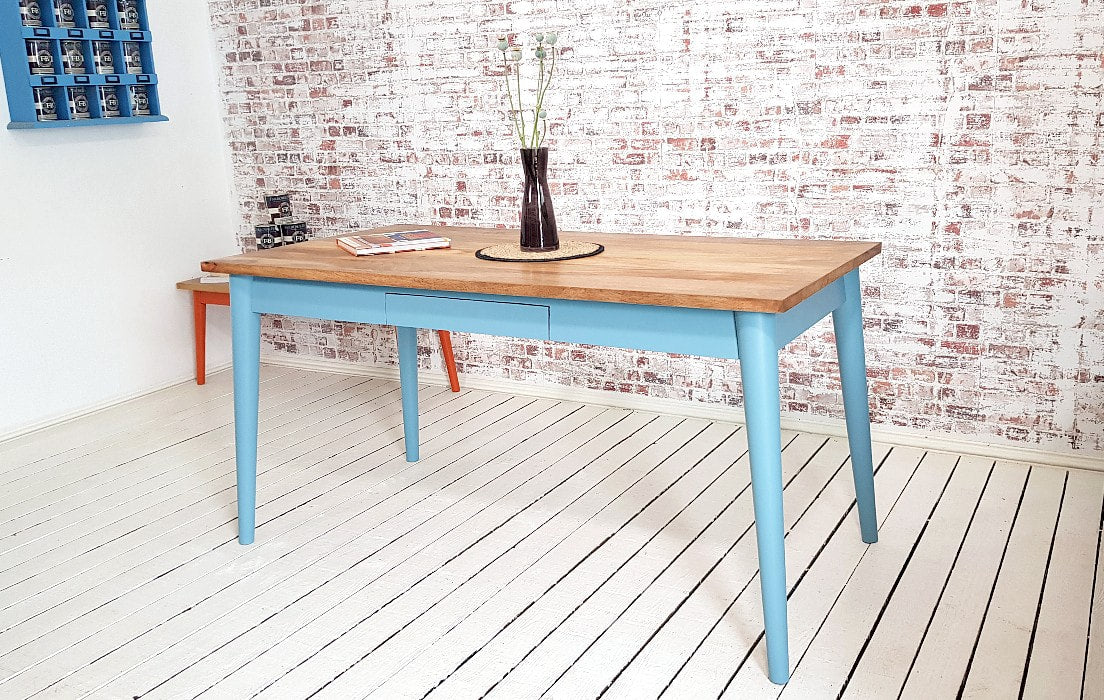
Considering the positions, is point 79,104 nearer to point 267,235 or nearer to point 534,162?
point 267,235

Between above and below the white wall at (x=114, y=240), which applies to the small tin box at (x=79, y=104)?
above

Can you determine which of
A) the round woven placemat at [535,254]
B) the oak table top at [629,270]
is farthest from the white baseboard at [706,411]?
the round woven placemat at [535,254]

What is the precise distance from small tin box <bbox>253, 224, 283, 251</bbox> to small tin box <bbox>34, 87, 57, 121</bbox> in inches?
35.0

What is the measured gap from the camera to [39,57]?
3.80m

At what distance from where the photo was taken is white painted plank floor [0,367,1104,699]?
2.19m

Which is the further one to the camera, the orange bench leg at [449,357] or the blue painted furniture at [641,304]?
the orange bench leg at [449,357]

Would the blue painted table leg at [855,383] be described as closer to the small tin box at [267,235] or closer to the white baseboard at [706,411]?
the white baseboard at [706,411]

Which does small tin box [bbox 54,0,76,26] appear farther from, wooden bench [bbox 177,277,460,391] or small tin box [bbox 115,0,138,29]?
wooden bench [bbox 177,277,460,391]

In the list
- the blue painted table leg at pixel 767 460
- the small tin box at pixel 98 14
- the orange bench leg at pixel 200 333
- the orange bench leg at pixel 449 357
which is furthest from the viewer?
the orange bench leg at pixel 200 333

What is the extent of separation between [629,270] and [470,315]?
386 mm

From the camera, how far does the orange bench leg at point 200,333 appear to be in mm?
4492

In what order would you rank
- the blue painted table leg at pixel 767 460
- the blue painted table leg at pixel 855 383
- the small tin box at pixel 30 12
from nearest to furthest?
the blue painted table leg at pixel 767 460, the blue painted table leg at pixel 855 383, the small tin box at pixel 30 12

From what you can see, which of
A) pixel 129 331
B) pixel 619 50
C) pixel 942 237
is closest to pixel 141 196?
pixel 129 331

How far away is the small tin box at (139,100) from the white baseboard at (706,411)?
1.27 m
